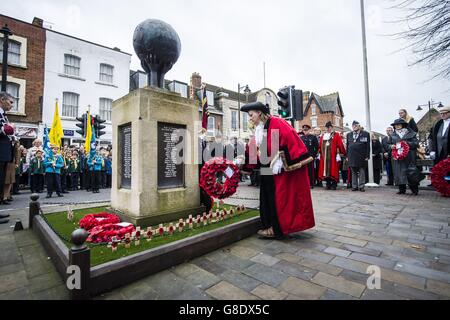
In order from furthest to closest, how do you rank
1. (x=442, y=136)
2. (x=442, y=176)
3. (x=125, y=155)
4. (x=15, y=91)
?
(x=15, y=91), (x=442, y=136), (x=442, y=176), (x=125, y=155)

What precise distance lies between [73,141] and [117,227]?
18.7 m

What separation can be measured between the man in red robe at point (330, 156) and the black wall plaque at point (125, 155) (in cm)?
801

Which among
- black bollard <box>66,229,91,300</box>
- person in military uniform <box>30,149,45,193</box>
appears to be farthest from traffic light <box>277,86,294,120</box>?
person in military uniform <box>30,149,45,193</box>

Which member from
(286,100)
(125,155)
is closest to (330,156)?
(286,100)

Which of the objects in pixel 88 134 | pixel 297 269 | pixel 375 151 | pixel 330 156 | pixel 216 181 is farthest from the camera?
pixel 88 134

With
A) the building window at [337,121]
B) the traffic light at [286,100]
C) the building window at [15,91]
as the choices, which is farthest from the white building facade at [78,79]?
the building window at [337,121]

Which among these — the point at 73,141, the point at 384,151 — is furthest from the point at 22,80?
the point at 384,151

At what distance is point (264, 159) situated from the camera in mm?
3771

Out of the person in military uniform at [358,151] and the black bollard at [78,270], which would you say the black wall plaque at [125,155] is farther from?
the person in military uniform at [358,151]

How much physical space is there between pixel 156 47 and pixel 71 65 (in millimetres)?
19011

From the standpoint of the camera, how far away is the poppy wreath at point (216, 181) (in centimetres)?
400

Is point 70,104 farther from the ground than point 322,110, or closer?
closer

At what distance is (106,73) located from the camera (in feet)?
66.7

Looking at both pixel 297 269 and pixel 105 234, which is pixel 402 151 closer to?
pixel 297 269
